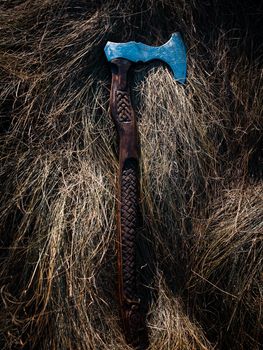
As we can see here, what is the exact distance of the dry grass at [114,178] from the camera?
1744 mm

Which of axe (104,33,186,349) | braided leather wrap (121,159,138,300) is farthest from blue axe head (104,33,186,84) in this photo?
braided leather wrap (121,159,138,300)

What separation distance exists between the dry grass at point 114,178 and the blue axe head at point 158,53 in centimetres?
5

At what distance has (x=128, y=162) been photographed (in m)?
1.85

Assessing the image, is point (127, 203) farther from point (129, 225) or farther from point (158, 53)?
point (158, 53)

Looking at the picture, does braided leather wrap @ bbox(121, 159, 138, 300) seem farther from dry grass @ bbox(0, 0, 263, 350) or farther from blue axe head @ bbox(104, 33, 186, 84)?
blue axe head @ bbox(104, 33, 186, 84)

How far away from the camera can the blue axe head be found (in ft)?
6.30

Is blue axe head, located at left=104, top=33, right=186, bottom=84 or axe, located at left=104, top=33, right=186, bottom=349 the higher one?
blue axe head, located at left=104, top=33, right=186, bottom=84

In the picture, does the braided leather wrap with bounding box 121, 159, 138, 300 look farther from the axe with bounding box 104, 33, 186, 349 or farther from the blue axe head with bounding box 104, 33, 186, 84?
the blue axe head with bounding box 104, 33, 186, 84

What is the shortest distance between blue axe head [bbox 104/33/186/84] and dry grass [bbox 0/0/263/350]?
46 millimetres

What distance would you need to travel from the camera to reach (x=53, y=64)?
1921 mm

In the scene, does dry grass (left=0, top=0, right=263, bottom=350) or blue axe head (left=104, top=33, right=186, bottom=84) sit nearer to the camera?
dry grass (left=0, top=0, right=263, bottom=350)

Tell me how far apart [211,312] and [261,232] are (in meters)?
0.37

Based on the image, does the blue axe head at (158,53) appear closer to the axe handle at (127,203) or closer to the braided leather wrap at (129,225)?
the axe handle at (127,203)

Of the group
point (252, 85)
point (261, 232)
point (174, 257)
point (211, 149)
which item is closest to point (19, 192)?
A: point (174, 257)
